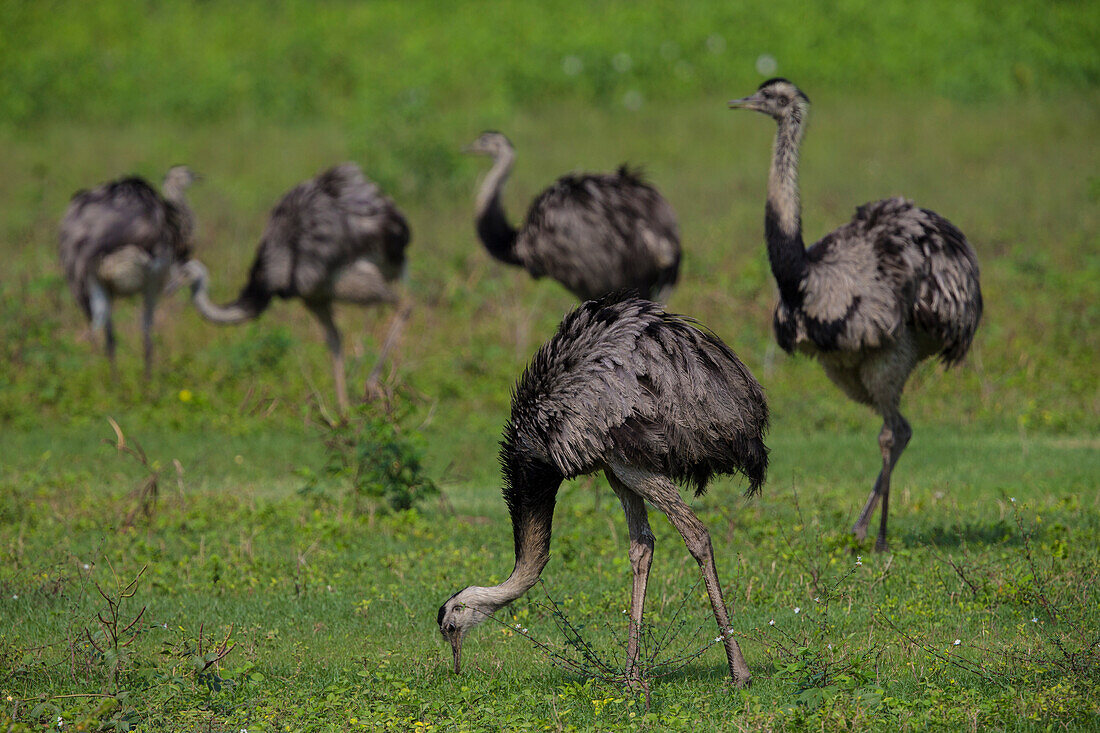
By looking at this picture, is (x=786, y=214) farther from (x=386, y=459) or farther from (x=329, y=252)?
(x=329, y=252)

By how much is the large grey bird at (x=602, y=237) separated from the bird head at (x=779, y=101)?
114 inches

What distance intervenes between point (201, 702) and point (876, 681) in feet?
9.08

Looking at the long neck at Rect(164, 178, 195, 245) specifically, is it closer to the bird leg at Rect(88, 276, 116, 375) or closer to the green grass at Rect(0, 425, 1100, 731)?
the bird leg at Rect(88, 276, 116, 375)

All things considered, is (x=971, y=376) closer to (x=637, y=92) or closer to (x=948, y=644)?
(x=948, y=644)

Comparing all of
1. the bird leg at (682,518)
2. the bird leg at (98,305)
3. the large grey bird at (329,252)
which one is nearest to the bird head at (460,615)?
the bird leg at (682,518)

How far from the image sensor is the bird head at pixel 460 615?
595 cm

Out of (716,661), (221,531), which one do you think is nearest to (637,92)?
(221,531)

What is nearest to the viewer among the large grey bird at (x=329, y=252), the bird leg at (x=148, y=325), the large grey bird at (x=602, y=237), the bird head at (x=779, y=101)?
the bird head at (x=779, y=101)

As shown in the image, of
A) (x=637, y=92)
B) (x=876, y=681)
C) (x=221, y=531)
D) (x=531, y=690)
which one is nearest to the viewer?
(x=876, y=681)

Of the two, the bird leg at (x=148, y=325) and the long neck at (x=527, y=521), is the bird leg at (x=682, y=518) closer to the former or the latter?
the long neck at (x=527, y=521)

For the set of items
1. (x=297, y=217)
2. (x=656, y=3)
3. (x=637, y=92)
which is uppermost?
(x=656, y=3)

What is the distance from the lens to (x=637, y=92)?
24156mm

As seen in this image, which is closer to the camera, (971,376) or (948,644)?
(948,644)

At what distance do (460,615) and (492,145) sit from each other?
8445 millimetres
